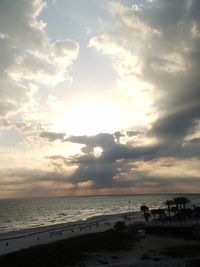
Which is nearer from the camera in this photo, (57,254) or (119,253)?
(57,254)

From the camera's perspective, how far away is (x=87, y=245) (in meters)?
54.2

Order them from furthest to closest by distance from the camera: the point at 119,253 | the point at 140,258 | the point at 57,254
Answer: the point at 119,253 → the point at 140,258 → the point at 57,254

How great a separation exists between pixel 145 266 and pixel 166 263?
10.4ft

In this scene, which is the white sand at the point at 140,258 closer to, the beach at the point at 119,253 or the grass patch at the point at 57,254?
the beach at the point at 119,253

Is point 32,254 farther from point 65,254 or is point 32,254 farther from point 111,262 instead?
point 111,262

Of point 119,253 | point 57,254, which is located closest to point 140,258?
point 119,253

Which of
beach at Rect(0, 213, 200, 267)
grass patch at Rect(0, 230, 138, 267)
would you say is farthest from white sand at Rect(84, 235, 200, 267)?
grass patch at Rect(0, 230, 138, 267)

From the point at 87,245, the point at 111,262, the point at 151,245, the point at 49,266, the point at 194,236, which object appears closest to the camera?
the point at 49,266

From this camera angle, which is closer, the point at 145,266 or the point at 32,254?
the point at 145,266

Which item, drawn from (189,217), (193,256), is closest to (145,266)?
(193,256)

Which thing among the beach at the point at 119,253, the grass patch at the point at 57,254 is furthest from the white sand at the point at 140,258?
the grass patch at the point at 57,254

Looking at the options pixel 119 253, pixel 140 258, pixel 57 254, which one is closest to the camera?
pixel 57 254

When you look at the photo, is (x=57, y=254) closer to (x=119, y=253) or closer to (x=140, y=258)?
(x=119, y=253)

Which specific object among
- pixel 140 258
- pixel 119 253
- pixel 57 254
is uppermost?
pixel 57 254
